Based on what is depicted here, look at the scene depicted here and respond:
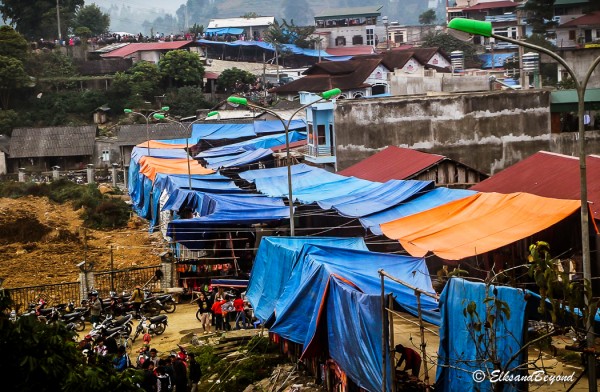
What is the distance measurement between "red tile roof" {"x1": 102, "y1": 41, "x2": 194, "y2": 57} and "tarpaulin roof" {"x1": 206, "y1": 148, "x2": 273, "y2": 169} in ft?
130

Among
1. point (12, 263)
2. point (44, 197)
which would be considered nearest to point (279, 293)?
point (12, 263)

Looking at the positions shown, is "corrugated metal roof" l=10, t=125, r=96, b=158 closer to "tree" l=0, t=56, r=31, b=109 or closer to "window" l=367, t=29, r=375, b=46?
"tree" l=0, t=56, r=31, b=109

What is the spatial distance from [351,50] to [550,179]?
8842 centimetres

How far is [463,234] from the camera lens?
66.3ft

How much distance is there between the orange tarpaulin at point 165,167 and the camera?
137 ft

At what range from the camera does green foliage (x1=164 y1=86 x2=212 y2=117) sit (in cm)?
7388

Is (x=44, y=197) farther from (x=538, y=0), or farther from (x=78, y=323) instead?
(x=538, y=0)

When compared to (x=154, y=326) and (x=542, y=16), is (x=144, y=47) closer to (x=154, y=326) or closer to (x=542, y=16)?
(x=542, y=16)

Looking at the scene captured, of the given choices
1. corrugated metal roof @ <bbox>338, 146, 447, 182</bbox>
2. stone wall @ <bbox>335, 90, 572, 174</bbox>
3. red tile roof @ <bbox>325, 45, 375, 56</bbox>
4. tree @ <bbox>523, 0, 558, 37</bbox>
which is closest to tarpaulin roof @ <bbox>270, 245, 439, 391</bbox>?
corrugated metal roof @ <bbox>338, 146, 447, 182</bbox>

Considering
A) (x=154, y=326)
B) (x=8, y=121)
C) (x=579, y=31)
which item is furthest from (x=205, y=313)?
(x=8, y=121)

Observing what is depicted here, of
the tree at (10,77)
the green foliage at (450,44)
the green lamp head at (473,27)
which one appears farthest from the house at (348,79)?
the green lamp head at (473,27)

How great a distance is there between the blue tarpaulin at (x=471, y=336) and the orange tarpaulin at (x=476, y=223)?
514 cm

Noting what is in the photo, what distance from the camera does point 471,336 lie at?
12398mm

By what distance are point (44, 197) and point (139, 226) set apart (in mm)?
11103
